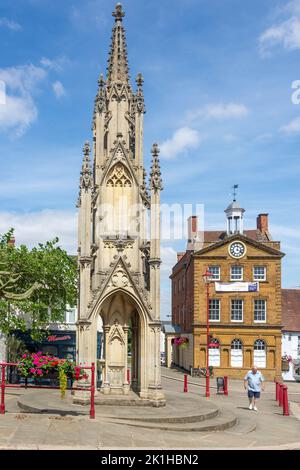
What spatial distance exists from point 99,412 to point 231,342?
30576 mm

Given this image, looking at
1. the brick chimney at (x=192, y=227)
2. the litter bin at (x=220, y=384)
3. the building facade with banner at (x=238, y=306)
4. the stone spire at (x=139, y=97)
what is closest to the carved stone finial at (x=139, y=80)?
the stone spire at (x=139, y=97)

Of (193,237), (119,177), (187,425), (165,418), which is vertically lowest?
(187,425)

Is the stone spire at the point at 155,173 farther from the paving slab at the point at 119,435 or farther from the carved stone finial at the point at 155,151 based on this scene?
the paving slab at the point at 119,435

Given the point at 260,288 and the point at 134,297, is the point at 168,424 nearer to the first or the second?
the point at 134,297

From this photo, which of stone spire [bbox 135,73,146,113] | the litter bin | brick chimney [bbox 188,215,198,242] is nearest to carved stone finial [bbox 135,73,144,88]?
stone spire [bbox 135,73,146,113]

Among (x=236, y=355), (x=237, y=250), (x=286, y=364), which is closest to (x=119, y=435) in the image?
(x=236, y=355)

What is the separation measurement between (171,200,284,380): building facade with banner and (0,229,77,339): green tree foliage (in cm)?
1937

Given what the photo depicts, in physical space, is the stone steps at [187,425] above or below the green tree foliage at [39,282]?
below

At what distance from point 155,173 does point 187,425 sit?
940 centimetres

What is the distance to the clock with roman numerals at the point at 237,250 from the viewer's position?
46281 millimetres

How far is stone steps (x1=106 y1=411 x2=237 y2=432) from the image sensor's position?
14878 millimetres

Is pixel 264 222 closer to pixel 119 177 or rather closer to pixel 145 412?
pixel 119 177

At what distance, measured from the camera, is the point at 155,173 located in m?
20.4

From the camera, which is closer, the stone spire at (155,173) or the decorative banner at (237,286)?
the stone spire at (155,173)
